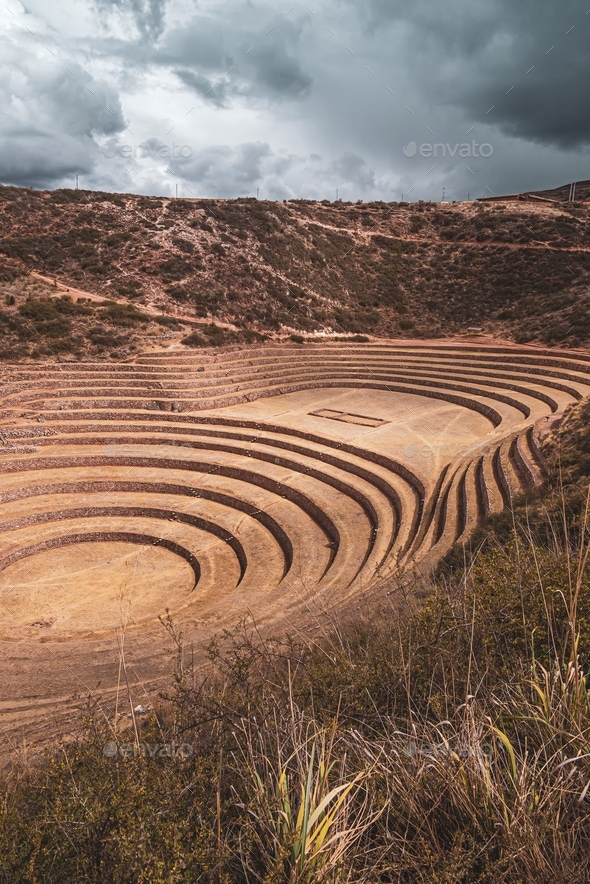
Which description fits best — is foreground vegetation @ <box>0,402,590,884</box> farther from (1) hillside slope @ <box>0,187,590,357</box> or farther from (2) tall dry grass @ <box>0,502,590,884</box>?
(1) hillside slope @ <box>0,187,590,357</box>

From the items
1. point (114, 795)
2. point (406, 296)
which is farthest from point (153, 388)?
point (406, 296)

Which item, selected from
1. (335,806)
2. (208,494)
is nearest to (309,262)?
(208,494)

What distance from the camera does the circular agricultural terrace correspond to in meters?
9.84

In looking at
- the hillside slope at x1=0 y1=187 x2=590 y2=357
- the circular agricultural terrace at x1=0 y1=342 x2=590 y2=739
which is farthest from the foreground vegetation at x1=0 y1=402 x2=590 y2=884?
the hillside slope at x1=0 y1=187 x2=590 y2=357

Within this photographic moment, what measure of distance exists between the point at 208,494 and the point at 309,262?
102 ft

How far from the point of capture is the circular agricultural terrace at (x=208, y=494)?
32.3 ft

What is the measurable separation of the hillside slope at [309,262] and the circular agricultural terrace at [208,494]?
21.1ft

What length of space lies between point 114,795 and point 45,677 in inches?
231

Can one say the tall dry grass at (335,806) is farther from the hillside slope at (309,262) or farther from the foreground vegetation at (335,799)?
the hillside slope at (309,262)

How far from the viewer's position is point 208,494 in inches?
616

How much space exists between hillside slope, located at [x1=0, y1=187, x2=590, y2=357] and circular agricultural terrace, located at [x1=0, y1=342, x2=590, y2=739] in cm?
643

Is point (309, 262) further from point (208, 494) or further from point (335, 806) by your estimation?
point (335, 806)

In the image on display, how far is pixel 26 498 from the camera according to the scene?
15.2 metres

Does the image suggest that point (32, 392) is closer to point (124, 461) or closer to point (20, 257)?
point (124, 461)
